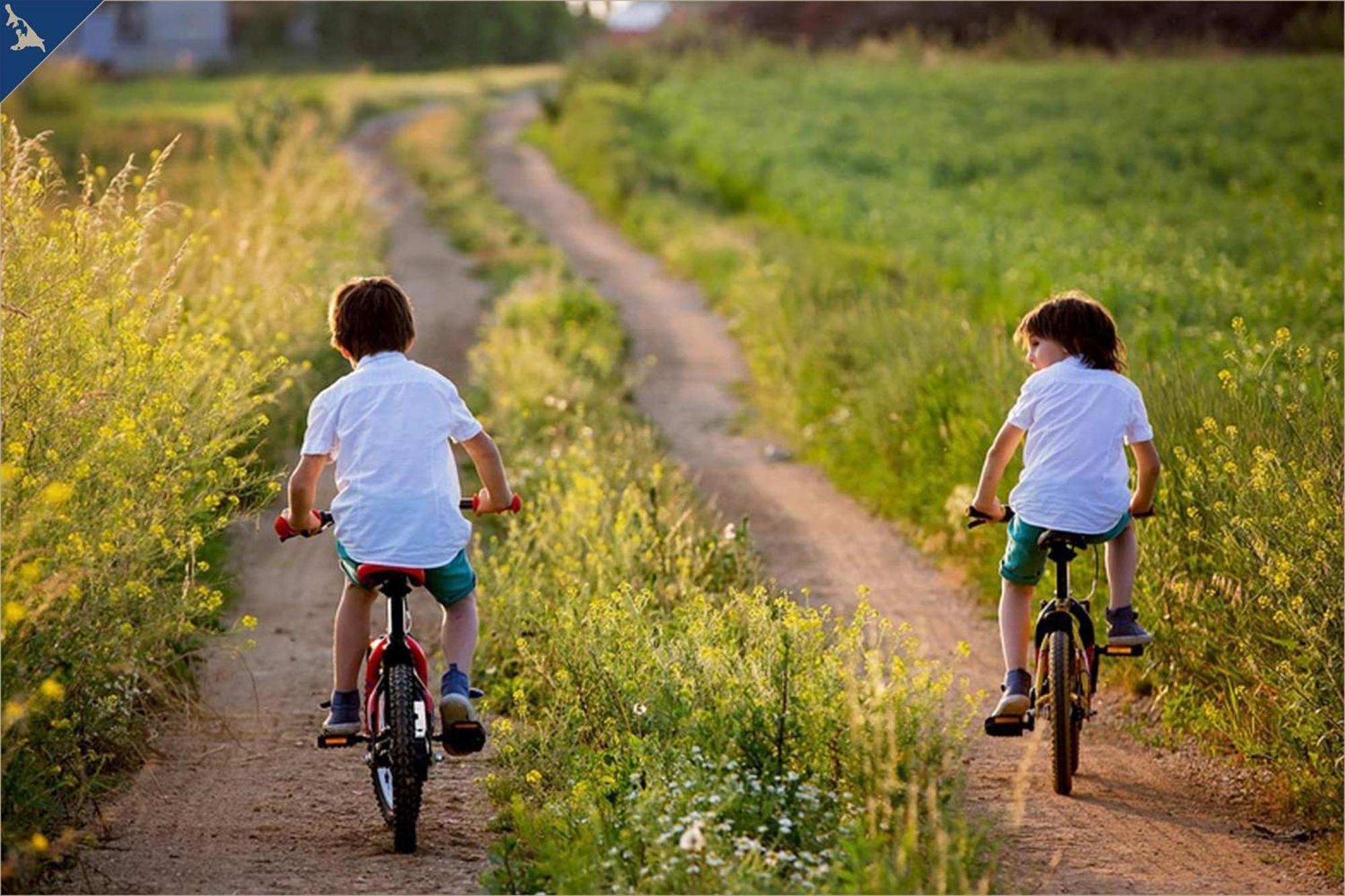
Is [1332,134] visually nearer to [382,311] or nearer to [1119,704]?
[1119,704]

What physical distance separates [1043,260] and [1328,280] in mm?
2740

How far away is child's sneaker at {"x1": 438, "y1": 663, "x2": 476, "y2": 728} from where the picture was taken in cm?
558

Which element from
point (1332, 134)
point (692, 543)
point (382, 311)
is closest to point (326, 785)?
point (382, 311)

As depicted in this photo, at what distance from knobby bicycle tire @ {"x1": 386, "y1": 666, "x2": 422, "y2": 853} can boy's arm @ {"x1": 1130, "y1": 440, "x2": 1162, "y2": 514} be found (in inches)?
104

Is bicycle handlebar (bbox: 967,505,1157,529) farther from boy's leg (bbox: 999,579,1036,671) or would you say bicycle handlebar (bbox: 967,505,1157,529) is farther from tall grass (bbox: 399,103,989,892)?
tall grass (bbox: 399,103,989,892)

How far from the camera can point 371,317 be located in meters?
5.68

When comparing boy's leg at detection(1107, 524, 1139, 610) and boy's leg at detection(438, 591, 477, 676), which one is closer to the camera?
boy's leg at detection(438, 591, 477, 676)

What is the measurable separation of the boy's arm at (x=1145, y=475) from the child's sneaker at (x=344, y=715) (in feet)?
9.26

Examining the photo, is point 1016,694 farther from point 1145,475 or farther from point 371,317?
point 371,317

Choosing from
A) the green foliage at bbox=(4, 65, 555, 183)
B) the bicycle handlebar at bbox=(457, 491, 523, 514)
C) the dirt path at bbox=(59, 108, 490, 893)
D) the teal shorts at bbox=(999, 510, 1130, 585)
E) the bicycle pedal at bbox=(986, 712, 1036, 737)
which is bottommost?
the dirt path at bbox=(59, 108, 490, 893)

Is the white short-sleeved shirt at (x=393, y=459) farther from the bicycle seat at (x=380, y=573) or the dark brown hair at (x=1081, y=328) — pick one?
the dark brown hair at (x=1081, y=328)

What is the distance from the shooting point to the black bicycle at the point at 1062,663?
6.14m

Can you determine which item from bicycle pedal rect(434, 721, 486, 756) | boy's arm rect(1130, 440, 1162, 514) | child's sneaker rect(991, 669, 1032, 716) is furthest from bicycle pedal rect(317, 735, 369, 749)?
boy's arm rect(1130, 440, 1162, 514)

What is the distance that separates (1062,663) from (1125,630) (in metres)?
0.31
